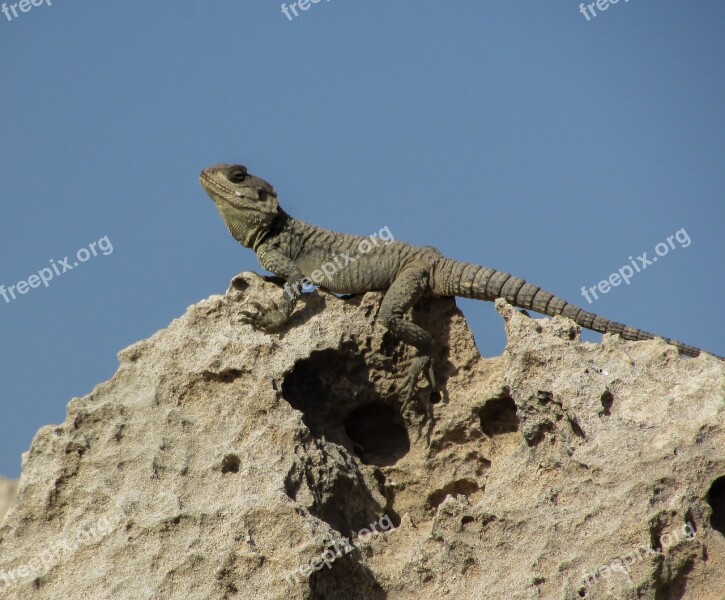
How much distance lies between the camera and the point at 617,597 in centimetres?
741

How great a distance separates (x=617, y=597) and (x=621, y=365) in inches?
75.0

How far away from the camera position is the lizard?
9.48 meters

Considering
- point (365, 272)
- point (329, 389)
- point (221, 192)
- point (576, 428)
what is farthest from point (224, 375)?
point (576, 428)

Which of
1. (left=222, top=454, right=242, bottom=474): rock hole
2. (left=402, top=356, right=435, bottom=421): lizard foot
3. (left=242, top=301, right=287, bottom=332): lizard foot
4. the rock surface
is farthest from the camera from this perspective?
(left=402, top=356, right=435, bottom=421): lizard foot

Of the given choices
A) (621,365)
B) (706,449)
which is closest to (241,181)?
(621,365)

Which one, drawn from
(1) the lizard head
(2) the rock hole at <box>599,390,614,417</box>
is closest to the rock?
(1) the lizard head

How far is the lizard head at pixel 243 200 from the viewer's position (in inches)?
416

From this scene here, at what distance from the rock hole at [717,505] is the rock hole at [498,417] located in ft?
5.87

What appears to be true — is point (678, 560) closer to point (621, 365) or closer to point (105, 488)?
point (621, 365)

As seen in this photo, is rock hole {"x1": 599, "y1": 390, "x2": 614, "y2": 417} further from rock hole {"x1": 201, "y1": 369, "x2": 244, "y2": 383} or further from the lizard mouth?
the lizard mouth

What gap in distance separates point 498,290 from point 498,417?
128 centimetres

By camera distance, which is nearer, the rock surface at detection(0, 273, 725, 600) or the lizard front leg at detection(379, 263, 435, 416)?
the rock surface at detection(0, 273, 725, 600)

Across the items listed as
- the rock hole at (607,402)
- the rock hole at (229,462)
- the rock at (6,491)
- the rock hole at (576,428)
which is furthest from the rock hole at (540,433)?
the rock at (6,491)

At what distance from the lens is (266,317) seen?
927cm
